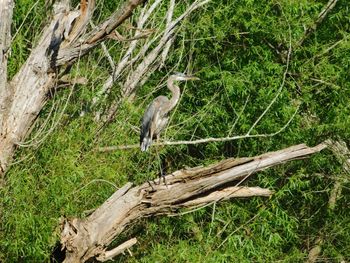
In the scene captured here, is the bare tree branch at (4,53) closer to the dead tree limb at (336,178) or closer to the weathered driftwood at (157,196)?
the weathered driftwood at (157,196)

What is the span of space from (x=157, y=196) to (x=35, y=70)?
52.1 inches

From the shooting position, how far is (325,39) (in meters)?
8.51

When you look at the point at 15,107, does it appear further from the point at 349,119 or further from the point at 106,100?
the point at 349,119

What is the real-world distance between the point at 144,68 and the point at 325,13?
5.94 ft

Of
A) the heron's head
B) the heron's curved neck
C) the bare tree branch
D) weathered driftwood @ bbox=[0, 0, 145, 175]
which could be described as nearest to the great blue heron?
the heron's curved neck

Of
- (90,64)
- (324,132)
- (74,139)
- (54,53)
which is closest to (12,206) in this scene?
(74,139)

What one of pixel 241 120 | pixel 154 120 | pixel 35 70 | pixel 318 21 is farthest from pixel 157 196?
pixel 318 21

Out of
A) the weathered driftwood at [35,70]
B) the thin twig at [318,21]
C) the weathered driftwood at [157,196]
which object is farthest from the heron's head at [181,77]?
the weathered driftwood at [157,196]

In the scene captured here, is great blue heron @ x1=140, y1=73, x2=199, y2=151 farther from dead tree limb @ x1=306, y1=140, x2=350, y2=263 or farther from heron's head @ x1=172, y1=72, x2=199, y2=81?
dead tree limb @ x1=306, y1=140, x2=350, y2=263

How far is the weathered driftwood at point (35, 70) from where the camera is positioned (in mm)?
6047

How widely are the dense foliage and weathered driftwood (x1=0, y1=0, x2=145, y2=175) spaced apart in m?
1.09

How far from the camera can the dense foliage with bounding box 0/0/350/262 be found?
25.1ft

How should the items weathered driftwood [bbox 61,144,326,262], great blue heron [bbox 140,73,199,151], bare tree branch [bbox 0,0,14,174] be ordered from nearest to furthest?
weathered driftwood [bbox 61,144,326,262]
bare tree branch [bbox 0,0,14,174]
great blue heron [bbox 140,73,199,151]

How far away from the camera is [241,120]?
820cm
